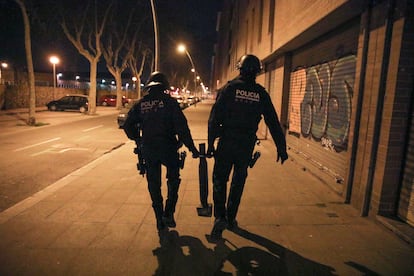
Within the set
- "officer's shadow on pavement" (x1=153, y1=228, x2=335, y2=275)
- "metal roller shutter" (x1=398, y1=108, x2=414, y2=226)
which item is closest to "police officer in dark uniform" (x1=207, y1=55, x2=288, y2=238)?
"officer's shadow on pavement" (x1=153, y1=228, x2=335, y2=275)

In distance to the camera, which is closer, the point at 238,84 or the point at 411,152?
the point at 238,84

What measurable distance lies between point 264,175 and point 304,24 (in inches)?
140

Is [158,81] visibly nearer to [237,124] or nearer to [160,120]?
[160,120]

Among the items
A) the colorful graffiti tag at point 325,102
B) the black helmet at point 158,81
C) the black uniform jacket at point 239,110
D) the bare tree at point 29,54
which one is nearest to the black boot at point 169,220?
the black uniform jacket at point 239,110

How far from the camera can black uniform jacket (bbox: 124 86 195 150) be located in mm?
3414

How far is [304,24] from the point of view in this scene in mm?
6832

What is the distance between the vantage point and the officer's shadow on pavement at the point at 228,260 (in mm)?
2984

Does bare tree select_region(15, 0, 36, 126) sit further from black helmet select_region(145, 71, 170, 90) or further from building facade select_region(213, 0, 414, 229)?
black helmet select_region(145, 71, 170, 90)

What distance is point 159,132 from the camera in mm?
3410

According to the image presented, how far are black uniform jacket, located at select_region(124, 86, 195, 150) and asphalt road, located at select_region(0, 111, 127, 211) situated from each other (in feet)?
10.0

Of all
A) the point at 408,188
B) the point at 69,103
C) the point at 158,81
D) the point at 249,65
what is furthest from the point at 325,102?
the point at 69,103

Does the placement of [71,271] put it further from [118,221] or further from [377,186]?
[377,186]

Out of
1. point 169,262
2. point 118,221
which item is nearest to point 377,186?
point 169,262

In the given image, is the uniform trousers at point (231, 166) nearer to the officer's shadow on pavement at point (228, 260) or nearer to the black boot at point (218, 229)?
the black boot at point (218, 229)
